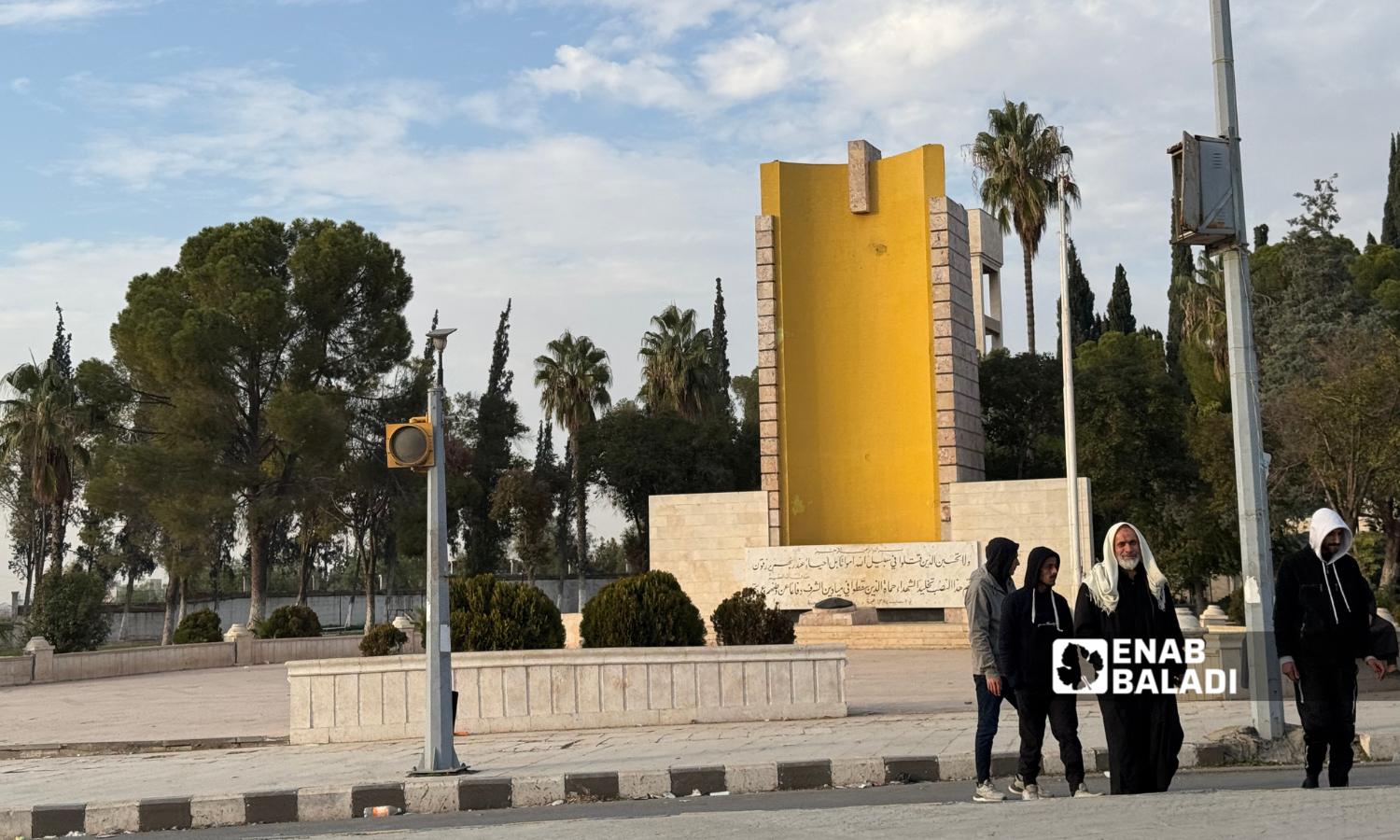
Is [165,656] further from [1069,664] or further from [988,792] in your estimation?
[1069,664]

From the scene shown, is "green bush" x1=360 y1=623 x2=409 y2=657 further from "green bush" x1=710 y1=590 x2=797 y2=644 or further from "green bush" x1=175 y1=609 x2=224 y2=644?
"green bush" x1=175 y1=609 x2=224 y2=644

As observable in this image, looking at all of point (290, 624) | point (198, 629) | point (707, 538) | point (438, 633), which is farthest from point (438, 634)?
point (290, 624)

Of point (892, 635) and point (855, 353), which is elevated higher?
point (855, 353)

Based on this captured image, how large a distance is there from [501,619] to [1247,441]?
26.2 ft

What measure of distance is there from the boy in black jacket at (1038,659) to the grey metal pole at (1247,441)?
10.8ft

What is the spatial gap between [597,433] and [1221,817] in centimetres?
4520

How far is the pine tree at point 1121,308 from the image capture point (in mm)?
68312

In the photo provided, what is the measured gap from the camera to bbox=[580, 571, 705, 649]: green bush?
1574cm

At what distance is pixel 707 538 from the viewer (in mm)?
35375

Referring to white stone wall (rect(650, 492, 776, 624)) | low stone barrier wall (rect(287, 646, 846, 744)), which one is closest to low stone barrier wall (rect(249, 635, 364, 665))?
white stone wall (rect(650, 492, 776, 624))

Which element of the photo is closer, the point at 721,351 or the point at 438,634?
the point at 438,634

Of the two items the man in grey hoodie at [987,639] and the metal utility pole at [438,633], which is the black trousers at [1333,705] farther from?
the metal utility pole at [438,633]

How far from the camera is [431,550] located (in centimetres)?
1187

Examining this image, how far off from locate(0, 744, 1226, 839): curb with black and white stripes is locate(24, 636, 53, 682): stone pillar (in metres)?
21.1
